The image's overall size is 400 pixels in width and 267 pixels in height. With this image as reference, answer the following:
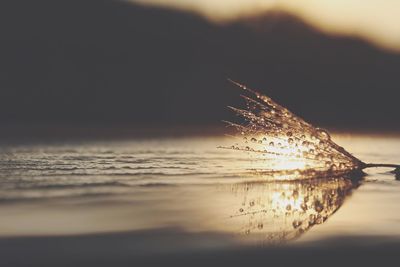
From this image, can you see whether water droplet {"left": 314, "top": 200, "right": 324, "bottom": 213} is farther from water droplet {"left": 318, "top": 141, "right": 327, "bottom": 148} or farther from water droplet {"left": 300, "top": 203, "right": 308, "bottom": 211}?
water droplet {"left": 318, "top": 141, "right": 327, "bottom": 148}

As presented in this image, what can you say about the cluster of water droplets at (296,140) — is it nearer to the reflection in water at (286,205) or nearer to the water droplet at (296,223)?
the reflection in water at (286,205)

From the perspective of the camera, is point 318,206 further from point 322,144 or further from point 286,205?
point 322,144

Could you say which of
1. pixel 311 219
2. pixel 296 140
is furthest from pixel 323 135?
pixel 311 219

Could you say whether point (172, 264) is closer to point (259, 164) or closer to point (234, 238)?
point (234, 238)

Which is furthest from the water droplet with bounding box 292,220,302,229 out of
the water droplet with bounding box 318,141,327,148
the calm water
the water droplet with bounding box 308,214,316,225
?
the water droplet with bounding box 318,141,327,148

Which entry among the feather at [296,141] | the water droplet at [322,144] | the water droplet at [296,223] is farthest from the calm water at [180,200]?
the water droplet at [322,144]

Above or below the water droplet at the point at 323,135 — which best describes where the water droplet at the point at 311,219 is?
below

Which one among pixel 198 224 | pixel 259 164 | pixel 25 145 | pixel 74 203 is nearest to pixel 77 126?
pixel 25 145
